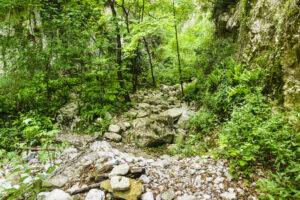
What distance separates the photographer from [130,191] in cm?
230

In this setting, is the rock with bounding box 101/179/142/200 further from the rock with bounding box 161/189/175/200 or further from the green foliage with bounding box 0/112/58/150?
the green foliage with bounding box 0/112/58/150

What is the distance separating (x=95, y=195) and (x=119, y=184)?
45cm

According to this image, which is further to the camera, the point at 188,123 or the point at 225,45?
the point at 225,45

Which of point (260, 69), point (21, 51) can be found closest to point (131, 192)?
point (260, 69)

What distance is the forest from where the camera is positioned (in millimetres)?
2434

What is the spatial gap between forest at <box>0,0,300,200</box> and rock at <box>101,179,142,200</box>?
0.06 ft

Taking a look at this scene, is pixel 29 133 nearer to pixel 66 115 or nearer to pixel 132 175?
pixel 66 115

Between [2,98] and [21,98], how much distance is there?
493mm

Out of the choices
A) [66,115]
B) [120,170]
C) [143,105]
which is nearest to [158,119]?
[143,105]

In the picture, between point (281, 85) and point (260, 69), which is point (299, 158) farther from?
point (260, 69)

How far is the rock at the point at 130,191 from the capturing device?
2.23 metres

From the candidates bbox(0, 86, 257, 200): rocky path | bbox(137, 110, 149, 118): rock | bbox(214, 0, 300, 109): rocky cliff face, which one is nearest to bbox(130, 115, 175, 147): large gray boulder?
bbox(0, 86, 257, 200): rocky path

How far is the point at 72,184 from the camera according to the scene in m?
2.69

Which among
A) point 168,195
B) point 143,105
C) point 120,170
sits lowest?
point 168,195
